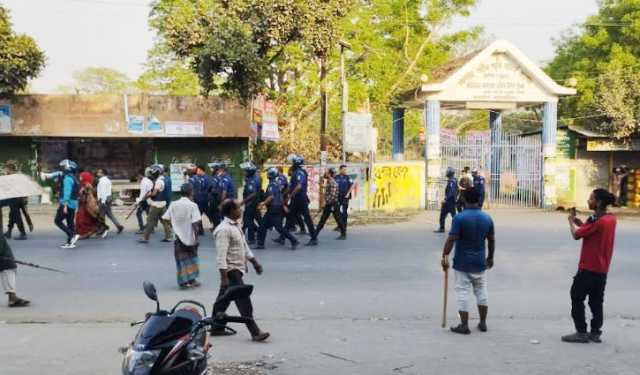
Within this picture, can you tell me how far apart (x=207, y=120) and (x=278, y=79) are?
678cm

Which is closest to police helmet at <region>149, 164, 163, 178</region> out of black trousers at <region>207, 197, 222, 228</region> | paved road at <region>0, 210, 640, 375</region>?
black trousers at <region>207, 197, 222, 228</region>

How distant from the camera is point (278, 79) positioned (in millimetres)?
26641

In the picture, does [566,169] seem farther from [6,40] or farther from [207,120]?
[6,40]

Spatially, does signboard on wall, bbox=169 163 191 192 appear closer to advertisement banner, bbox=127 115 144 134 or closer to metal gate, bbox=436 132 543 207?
advertisement banner, bbox=127 115 144 134

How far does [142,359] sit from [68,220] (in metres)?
10.7

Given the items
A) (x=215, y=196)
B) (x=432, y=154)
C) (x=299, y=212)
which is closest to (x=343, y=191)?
(x=299, y=212)

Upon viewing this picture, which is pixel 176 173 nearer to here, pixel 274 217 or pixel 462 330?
pixel 274 217

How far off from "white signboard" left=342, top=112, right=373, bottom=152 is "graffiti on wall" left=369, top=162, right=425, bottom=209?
2760 mm

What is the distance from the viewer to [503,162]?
23.5m

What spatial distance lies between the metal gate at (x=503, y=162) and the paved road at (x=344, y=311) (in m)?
10.1

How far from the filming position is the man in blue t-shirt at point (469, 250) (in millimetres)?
6719

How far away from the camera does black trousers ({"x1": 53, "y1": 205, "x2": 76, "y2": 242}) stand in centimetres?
1282

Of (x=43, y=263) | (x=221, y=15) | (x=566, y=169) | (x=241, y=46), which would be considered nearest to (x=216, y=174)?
(x=43, y=263)

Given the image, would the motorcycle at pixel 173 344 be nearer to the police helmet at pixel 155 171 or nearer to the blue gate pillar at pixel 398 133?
the police helmet at pixel 155 171
